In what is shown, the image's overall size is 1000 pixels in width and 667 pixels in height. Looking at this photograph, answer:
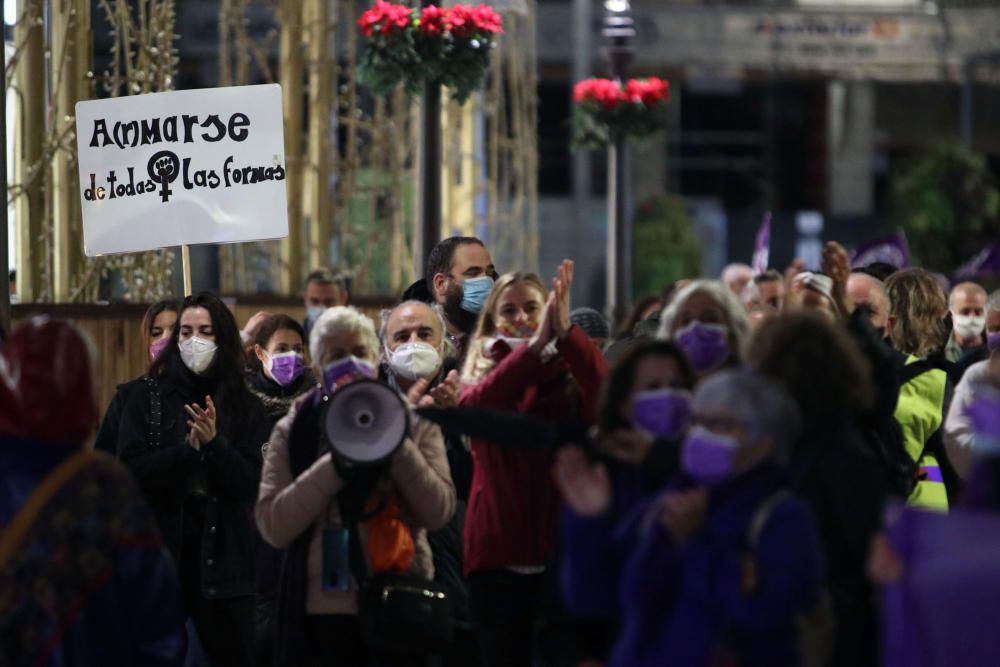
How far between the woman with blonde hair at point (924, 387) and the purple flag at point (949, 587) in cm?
319

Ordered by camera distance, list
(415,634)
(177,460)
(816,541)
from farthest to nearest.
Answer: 1. (177,460)
2. (415,634)
3. (816,541)

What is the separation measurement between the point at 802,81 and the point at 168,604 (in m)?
37.6

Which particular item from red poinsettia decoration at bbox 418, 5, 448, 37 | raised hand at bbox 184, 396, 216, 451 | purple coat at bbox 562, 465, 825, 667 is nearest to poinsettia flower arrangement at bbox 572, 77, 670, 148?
red poinsettia decoration at bbox 418, 5, 448, 37

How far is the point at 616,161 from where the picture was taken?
67.8 feet

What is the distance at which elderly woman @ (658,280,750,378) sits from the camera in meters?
6.32

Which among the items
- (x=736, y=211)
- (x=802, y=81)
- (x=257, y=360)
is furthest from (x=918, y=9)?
(x=257, y=360)

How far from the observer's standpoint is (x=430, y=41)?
12.7 metres

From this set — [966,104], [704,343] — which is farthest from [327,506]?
[966,104]

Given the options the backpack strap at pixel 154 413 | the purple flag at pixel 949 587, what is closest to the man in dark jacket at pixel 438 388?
the backpack strap at pixel 154 413

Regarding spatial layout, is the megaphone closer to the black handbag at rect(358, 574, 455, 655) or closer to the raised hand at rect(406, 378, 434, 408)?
the black handbag at rect(358, 574, 455, 655)

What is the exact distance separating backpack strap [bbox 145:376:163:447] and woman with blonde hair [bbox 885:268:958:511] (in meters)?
2.86

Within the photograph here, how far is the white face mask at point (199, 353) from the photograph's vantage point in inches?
335

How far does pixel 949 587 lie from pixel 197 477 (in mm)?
4064

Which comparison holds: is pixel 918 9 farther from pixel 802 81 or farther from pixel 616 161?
pixel 616 161
